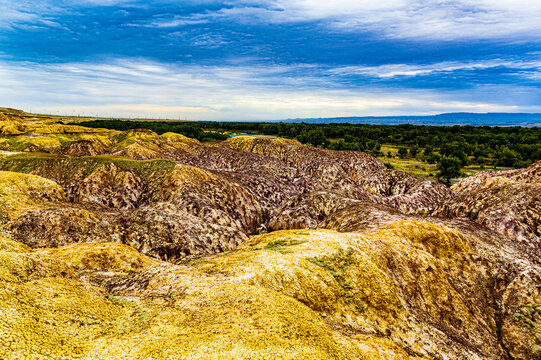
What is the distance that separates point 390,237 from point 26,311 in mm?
25099

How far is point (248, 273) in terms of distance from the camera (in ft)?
49.2

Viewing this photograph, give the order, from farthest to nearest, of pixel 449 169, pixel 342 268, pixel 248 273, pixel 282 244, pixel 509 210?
1. pixel 449 169
2. pixel 509 210
3. pixel 282 244
4. pixel 342 268
5. pixel 248 273

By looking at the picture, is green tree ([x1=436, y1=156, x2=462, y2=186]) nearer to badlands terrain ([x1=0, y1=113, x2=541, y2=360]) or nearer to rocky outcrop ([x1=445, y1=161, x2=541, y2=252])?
badlands terrain ([x1=0, y1=113, x2=541, y2=360])

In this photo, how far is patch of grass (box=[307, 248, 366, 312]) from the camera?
16078 mm

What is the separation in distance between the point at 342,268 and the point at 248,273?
6.81 metres

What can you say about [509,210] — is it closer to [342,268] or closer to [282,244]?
[342,268]

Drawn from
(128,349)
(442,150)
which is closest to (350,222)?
(128,349)

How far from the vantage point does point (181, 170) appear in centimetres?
4866

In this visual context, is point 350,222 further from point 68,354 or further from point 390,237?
point 68,354

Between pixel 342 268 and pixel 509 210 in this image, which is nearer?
pixel 342 268

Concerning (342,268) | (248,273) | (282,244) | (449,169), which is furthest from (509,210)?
(449,169)

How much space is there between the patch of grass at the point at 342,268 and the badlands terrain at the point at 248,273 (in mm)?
92

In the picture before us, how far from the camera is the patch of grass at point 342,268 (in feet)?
52.7

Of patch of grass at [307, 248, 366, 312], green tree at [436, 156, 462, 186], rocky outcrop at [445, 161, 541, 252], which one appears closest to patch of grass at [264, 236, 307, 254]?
patch of grass at [307, 248, 366, 312]
